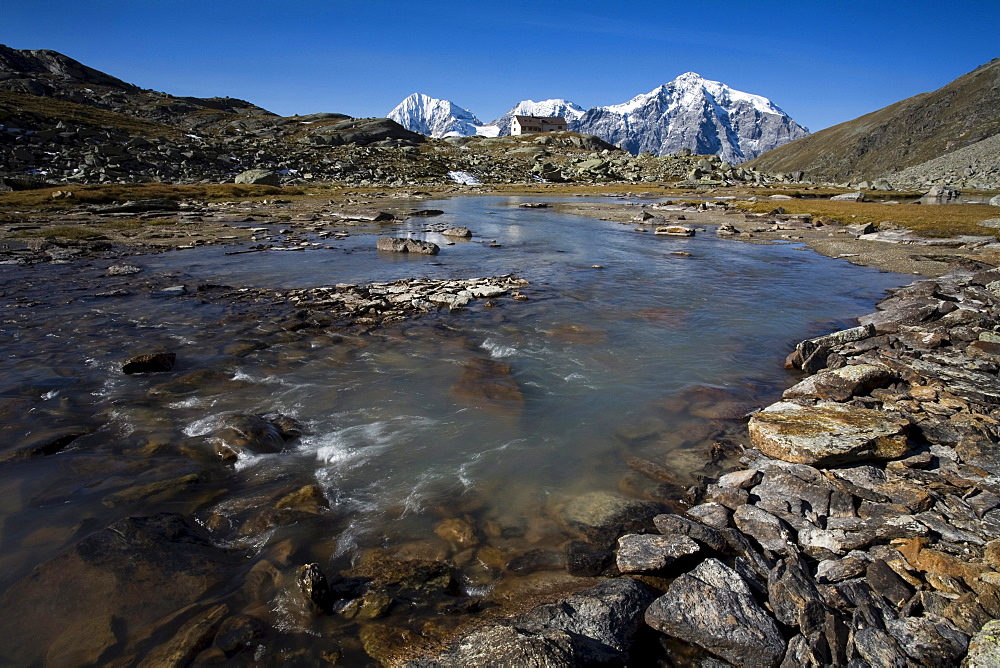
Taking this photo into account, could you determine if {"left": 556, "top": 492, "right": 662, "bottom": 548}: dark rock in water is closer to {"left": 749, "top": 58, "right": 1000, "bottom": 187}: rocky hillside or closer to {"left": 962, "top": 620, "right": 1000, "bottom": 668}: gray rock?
{"left": 962, "top": 620, "right": 1000, "bottom": 668}: gray rock

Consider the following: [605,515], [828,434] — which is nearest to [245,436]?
[605,515]

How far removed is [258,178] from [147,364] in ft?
248

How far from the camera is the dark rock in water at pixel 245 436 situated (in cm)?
877

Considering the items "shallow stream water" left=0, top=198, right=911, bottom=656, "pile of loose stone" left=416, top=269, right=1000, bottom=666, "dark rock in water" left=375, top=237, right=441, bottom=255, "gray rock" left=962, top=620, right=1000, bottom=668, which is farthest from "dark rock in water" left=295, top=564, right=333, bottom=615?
"dark rock in water" left=375, top=237, right=441, bottom=255

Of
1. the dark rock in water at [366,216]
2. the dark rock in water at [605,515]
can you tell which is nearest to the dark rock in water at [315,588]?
the dark rock in water at [605,515]

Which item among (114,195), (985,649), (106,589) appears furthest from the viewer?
(114,195)

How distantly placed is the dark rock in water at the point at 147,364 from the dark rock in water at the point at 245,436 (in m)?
4.19

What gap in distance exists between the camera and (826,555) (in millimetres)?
5988

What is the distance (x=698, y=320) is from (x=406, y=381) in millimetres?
11277

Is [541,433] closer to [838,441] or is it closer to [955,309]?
[838,441]

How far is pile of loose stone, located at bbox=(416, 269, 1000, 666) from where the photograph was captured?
184 inches

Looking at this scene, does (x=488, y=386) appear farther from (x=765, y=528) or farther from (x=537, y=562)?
(x=765, y=528)

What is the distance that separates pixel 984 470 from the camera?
724 cm

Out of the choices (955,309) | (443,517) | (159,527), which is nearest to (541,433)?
(443,517)
